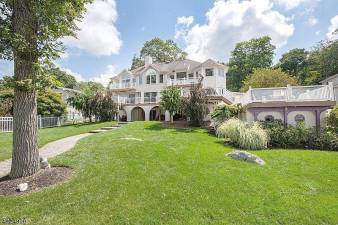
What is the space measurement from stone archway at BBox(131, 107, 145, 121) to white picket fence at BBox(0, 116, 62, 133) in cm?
930

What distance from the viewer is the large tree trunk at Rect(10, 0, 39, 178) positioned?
637cm

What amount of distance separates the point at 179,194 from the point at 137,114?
27083mm

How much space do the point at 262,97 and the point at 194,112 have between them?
223 inches

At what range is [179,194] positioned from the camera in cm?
554

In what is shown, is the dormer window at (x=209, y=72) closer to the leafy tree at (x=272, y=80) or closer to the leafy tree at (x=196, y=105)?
the leafy tree at (x=272, y=80)

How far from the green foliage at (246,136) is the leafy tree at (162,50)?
34.4 m

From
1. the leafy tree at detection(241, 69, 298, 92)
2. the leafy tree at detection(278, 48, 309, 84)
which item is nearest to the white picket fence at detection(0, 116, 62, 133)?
the leafy tree at detection(241, 69, 298, 92)

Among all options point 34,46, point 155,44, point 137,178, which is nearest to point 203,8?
point 34,46

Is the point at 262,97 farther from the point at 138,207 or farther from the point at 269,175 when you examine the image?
the point at 138,207

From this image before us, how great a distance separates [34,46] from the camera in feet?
21.2

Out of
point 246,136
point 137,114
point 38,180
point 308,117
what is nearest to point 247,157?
point 246,136

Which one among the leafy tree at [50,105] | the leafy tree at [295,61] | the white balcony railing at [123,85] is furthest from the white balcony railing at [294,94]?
the leafy tree at [295,61]

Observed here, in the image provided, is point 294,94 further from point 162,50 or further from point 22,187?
point 162,50

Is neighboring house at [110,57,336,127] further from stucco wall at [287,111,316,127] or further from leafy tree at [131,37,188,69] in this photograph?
leafy tree at [131,37,188,69]
